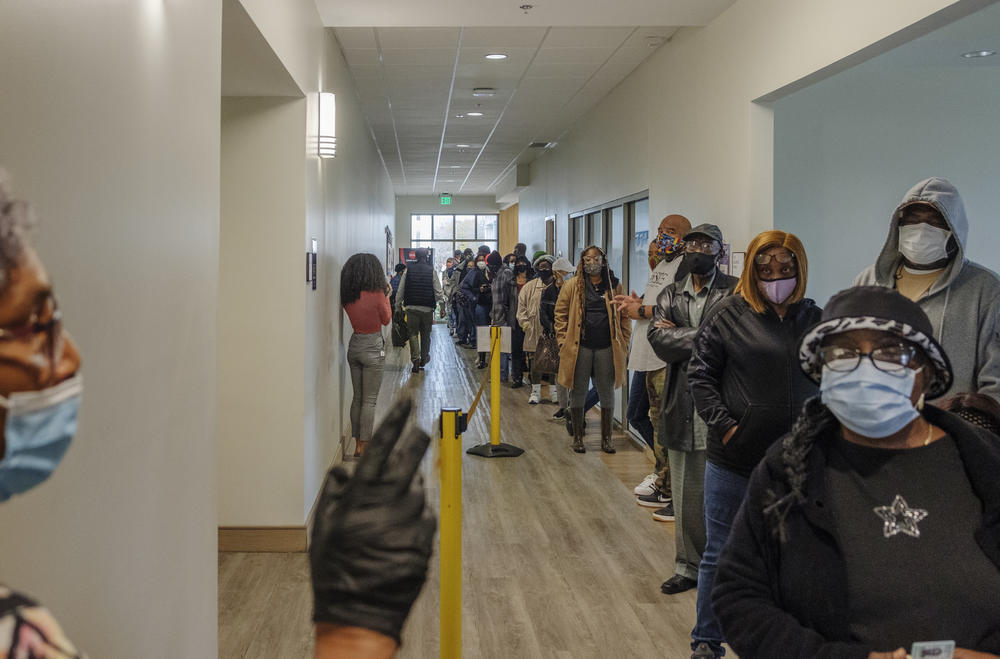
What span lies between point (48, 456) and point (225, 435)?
4.49 metres

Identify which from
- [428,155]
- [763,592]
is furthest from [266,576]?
[428,155]

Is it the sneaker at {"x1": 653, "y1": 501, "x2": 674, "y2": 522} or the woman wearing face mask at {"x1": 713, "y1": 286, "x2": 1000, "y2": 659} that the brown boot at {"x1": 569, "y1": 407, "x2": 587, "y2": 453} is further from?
the woman wearing face mask at {"x1": 713, "y1": 286, "x2": 1000, "y2": 659}

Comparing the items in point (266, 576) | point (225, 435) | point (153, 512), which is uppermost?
point (153, 512)

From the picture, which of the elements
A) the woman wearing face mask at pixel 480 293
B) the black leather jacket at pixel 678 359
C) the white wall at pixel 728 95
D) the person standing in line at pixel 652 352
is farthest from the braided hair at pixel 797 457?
the woman wearing face mask at pixel 480 293

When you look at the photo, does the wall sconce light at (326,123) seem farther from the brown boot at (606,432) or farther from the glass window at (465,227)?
the glass window at (465,227)

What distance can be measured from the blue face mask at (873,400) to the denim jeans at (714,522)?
4.69 ft

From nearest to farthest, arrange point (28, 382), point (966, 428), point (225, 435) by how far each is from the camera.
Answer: point (28, 382)
point (966, 428)
point (225, 435)

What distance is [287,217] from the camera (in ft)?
15.8

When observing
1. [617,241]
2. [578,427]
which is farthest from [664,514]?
[617,241]

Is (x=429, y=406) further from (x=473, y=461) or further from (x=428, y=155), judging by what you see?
(x=428, y=155)

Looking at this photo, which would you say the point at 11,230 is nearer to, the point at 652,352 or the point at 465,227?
the point at 652,352

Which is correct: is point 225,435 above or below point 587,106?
below

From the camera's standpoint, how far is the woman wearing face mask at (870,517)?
1.52 metres

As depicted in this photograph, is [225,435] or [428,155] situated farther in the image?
[428,155]
